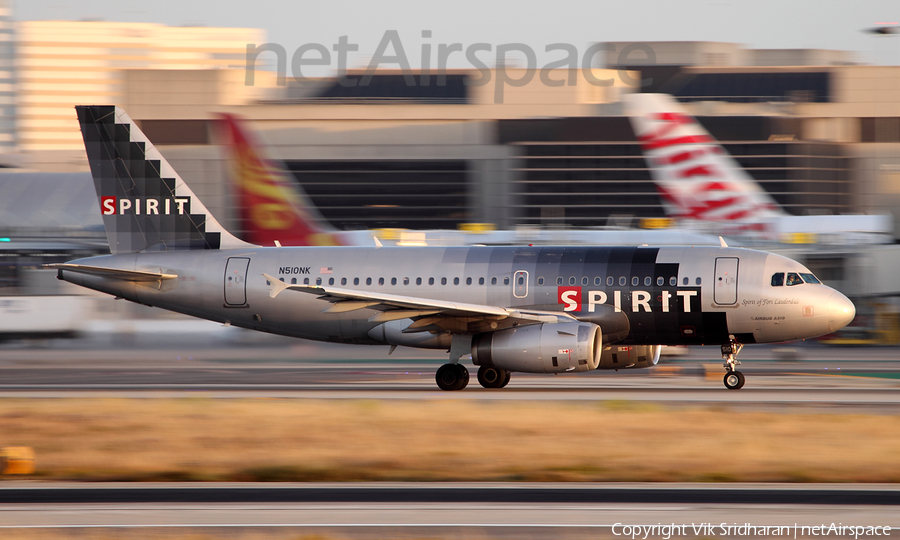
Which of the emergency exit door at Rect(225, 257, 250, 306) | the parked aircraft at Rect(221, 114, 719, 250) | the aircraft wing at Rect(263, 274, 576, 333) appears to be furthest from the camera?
the parked aircraft at Rect(221, 114, 719, 250)

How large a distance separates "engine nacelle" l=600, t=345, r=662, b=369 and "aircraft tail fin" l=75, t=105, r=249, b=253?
38.1ft

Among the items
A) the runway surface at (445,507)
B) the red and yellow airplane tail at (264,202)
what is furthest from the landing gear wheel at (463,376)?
the red and yellow airplane tail at (264,202)

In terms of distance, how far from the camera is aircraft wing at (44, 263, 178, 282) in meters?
28.6

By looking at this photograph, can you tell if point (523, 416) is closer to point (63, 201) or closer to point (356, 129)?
point (63, 201)

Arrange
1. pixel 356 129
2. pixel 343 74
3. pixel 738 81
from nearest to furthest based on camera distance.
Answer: pixel 356 129
pixel 738 81
pixel 343 74

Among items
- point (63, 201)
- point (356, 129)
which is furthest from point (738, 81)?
point (63, 201)

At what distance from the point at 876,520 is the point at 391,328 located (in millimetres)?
17099

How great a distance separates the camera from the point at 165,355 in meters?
39.2

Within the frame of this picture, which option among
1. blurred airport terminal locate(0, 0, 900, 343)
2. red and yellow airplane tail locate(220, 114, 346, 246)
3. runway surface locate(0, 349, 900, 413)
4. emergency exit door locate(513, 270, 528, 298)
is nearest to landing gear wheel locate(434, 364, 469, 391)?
runway surface locate(0, 349, 900, 413)

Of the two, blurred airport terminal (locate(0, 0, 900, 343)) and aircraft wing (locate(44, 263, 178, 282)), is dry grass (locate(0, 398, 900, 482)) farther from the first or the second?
blurred airport terminal (locate(0, 0, 900, 343))

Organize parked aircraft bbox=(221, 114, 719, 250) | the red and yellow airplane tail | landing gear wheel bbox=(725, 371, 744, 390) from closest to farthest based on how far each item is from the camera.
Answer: landing gear wheel bbox=(725, 371, 744, 390)
parked aircraft bbox=(221, 114, 719, 250)
the red and yellow airplane tail

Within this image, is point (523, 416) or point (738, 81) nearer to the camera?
point (523, 416)

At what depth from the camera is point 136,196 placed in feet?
99.9

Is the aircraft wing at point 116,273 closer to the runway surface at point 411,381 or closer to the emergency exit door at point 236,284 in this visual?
the emergency exit door at point 236,284
